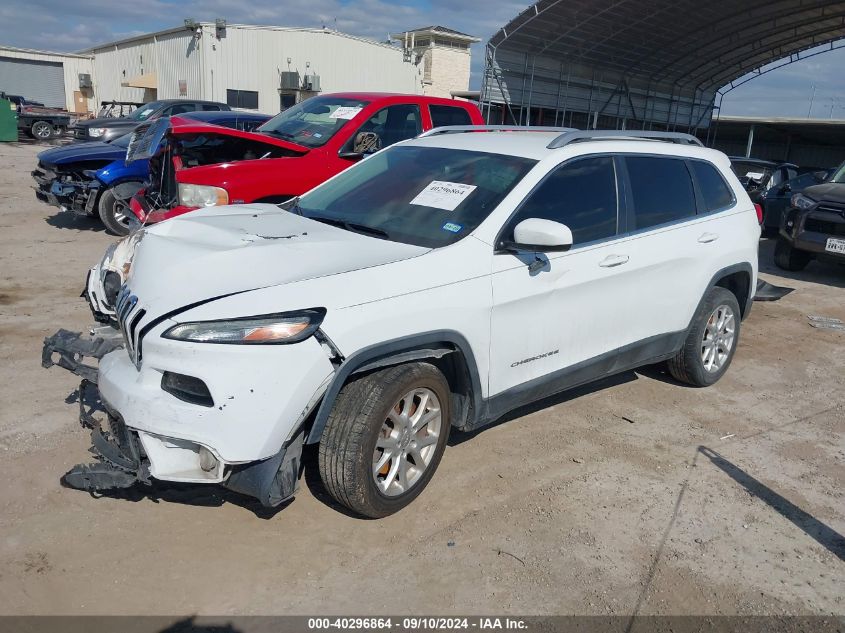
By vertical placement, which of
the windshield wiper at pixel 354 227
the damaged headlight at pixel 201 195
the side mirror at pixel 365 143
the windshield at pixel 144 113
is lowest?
the damaged headlight at pixel 201 195

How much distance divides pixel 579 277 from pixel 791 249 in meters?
7.69

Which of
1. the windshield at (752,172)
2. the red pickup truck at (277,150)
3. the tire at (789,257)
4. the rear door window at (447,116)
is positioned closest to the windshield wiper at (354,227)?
the red pickup truck at (277,150)

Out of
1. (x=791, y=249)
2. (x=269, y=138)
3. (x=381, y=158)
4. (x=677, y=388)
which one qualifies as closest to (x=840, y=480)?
(x=677, y=388)

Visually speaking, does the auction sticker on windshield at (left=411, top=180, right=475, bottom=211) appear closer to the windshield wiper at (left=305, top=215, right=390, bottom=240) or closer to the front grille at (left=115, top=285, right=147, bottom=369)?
the windshield wiper at (left=305, top=215, right=390, bottom=240)

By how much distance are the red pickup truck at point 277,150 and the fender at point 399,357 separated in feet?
11.6

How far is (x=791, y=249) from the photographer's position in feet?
33.7

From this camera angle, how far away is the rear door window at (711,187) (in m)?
5.19

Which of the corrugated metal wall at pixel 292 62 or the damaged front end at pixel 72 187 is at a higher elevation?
the corrugated metal wall at pixel 292 62

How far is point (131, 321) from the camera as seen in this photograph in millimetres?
3139

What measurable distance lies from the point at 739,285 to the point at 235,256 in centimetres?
425

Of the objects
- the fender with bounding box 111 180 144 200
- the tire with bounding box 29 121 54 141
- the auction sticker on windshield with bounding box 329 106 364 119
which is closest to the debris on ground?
the auction sticker on windshield with bounding box 329 106 364 119

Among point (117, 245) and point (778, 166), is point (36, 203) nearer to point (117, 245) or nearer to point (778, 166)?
point (117, 245)

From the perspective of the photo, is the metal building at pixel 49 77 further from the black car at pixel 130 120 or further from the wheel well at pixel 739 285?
the wheel well at pixel 739 285

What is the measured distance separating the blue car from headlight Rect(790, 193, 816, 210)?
7643 mm
